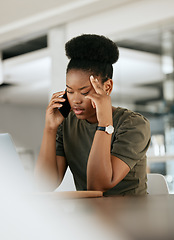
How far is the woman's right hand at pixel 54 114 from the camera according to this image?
168 cm

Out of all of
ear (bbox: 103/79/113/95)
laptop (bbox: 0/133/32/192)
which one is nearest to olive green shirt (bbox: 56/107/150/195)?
ear (bbox: 103/79/113/95)

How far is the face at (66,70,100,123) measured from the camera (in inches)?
61.4

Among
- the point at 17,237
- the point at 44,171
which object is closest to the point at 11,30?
the point at 44,171

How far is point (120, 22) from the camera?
12.6ft

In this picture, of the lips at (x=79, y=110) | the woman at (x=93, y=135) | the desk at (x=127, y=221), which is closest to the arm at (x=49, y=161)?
the woman at (x=93, y=135)

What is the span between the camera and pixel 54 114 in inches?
68.6

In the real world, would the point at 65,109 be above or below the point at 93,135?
above

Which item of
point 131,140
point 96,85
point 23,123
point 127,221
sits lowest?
point 127,221

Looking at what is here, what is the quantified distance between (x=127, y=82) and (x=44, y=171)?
2840 mm

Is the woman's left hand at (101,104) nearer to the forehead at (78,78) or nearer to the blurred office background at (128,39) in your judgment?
the forehead at (78,78)

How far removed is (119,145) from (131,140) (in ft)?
0.19

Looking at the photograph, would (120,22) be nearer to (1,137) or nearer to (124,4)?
(124,4)

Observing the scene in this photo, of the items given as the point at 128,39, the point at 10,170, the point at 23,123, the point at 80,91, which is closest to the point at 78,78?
the point at 80,91

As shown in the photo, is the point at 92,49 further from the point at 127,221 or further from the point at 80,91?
the point at 127,221
